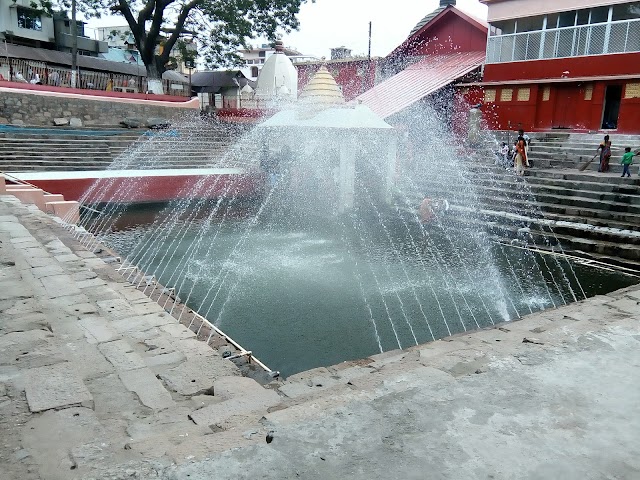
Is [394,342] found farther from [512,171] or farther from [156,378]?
[512,171]

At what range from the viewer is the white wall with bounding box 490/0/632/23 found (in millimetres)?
16125

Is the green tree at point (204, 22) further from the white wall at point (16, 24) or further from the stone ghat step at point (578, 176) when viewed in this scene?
the stone ghat step at point (578, 176)

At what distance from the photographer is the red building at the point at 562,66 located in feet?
51.1

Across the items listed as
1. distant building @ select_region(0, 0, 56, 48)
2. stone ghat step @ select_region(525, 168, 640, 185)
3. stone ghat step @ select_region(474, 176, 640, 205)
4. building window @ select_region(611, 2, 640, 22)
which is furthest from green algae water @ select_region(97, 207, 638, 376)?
distant building @ select_region(0, 0, 56, 48)

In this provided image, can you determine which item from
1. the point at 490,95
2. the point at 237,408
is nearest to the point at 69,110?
the point at 490,95

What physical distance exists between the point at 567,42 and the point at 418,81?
556cm

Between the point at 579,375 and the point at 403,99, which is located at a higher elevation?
the point at 403,99

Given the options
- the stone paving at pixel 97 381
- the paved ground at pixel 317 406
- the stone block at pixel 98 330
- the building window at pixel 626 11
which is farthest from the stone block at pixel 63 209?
the building window at pixel 626 11

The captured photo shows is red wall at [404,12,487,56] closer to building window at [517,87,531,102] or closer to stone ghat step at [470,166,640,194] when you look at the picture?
building window at [517,87,531,102]

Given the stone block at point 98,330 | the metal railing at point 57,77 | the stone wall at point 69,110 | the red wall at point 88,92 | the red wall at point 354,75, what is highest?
the red wall at point 354,75

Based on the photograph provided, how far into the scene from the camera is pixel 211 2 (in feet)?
82.1

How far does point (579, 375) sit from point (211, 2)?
25881 mm

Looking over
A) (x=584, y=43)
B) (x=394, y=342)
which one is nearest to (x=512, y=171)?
(x=584, y=43)

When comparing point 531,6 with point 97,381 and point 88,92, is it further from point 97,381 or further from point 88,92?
point 97,381
